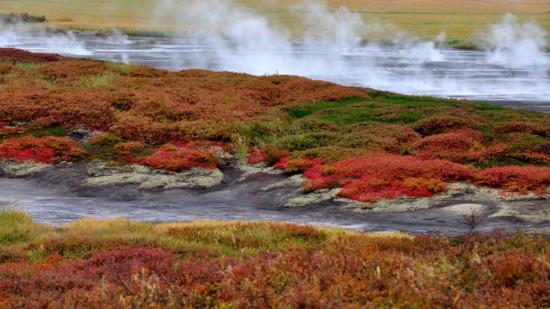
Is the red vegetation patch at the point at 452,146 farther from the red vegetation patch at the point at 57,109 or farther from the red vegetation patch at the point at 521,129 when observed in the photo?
the red vegetation patch at the point at 57,109

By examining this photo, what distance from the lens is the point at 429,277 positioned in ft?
33.9

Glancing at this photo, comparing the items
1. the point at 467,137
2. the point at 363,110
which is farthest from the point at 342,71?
the point at 467,137

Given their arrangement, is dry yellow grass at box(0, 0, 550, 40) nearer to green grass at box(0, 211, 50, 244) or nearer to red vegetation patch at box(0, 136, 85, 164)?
red vegetation patch at box(0, 136, 85, 164)

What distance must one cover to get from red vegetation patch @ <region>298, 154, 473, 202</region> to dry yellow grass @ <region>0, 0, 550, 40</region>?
3739 inches

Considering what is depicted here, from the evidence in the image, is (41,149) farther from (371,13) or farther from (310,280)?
(371,13)

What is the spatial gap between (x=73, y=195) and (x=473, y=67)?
209ft

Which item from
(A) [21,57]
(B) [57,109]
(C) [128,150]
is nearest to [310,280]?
(C) [128,150]

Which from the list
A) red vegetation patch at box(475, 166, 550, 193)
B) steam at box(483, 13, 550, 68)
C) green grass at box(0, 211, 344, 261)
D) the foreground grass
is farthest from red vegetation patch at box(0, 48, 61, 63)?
steam at box(483, 13, 550, 68)

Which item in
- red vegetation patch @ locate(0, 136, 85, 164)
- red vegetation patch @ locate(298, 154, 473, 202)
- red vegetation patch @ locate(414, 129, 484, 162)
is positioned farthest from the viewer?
red vegetation patch @ locate(0, 136, 85, 164)

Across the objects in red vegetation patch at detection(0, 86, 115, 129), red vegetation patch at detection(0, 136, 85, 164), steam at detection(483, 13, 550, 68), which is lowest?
steam at detection(483, 13, 550, 68)

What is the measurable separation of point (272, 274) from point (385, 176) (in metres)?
14.7

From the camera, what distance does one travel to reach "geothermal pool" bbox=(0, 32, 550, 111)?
64062 millimetres

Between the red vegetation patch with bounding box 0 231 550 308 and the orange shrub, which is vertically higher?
the red vegetation patch with bounding box 0 231 550 308

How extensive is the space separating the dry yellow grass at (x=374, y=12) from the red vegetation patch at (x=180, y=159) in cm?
9268
